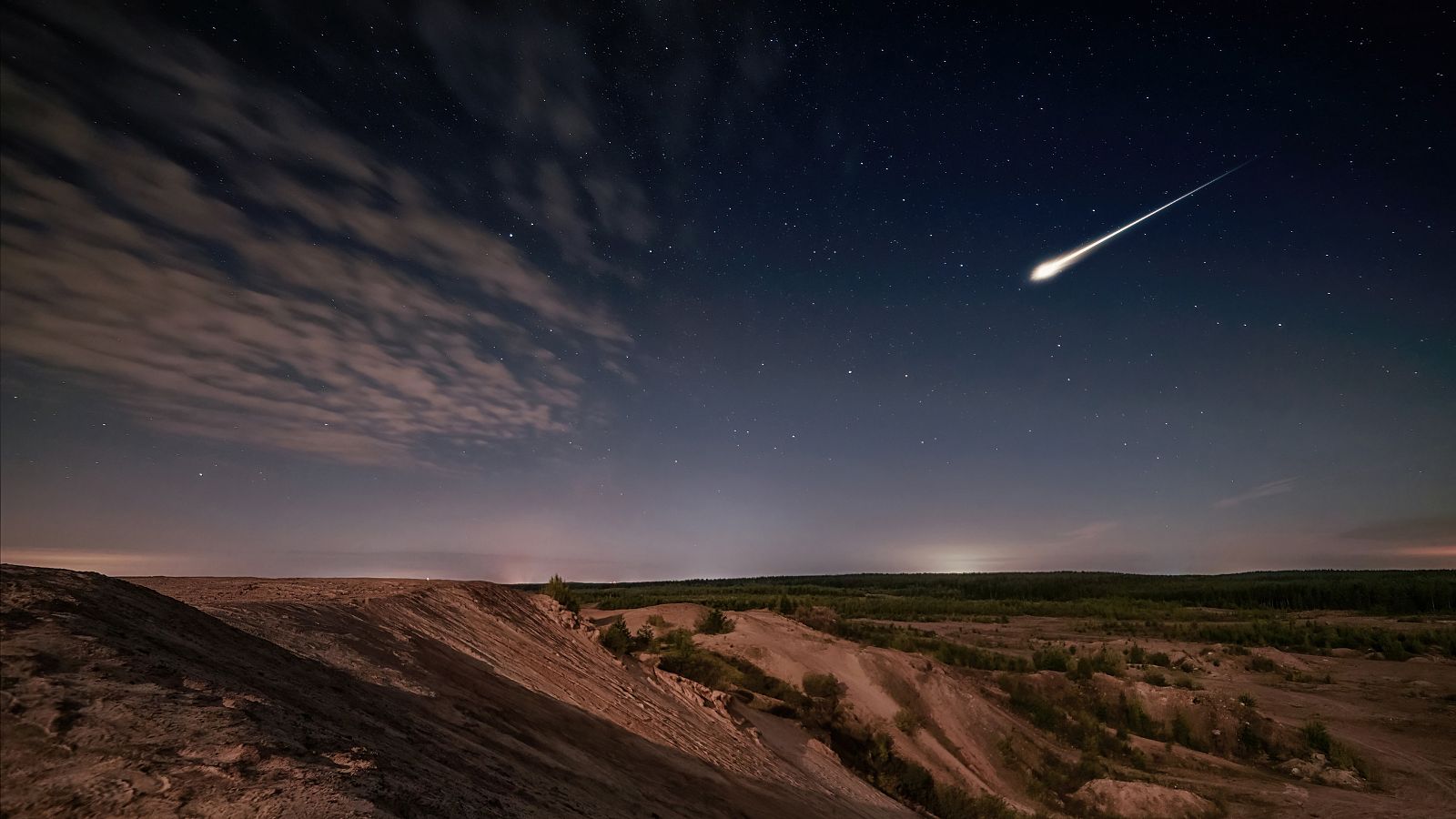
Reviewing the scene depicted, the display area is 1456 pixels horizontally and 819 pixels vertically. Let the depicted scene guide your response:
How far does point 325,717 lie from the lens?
4.61 metres

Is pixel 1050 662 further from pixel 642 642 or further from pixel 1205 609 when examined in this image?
pixel 1205 609

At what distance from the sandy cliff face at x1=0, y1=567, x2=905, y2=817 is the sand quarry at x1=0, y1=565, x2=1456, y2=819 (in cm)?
2

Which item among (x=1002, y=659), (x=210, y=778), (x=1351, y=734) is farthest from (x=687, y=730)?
(x=1351, y=734)

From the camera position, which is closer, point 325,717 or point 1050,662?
point 325,717

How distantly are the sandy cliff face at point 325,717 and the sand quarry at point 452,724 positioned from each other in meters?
0.02

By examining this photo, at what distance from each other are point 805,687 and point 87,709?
59.6 feet

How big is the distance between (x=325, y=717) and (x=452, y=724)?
6.32 feet

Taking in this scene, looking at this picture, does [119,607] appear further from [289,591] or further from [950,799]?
[950,799]

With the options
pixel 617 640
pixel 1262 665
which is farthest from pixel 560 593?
pixel 1262 665

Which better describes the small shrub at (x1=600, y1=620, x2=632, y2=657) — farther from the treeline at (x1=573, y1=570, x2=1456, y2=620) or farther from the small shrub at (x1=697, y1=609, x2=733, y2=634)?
the treeline at (x1=573, y1=570, x2=1456, y2=620)

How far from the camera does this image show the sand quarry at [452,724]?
3.08 meters

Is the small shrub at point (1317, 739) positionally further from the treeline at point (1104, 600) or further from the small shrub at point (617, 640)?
the treeline at point (1104, 600)

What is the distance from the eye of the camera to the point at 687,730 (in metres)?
11.3

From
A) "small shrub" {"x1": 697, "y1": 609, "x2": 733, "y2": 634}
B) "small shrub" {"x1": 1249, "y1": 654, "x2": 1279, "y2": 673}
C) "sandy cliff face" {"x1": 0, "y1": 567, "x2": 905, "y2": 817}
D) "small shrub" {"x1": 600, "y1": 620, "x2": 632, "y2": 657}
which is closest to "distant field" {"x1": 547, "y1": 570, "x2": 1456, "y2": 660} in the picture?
"small shrub" {"x1": 697, "y1": 609, "x2": 733, "y2": 634}
